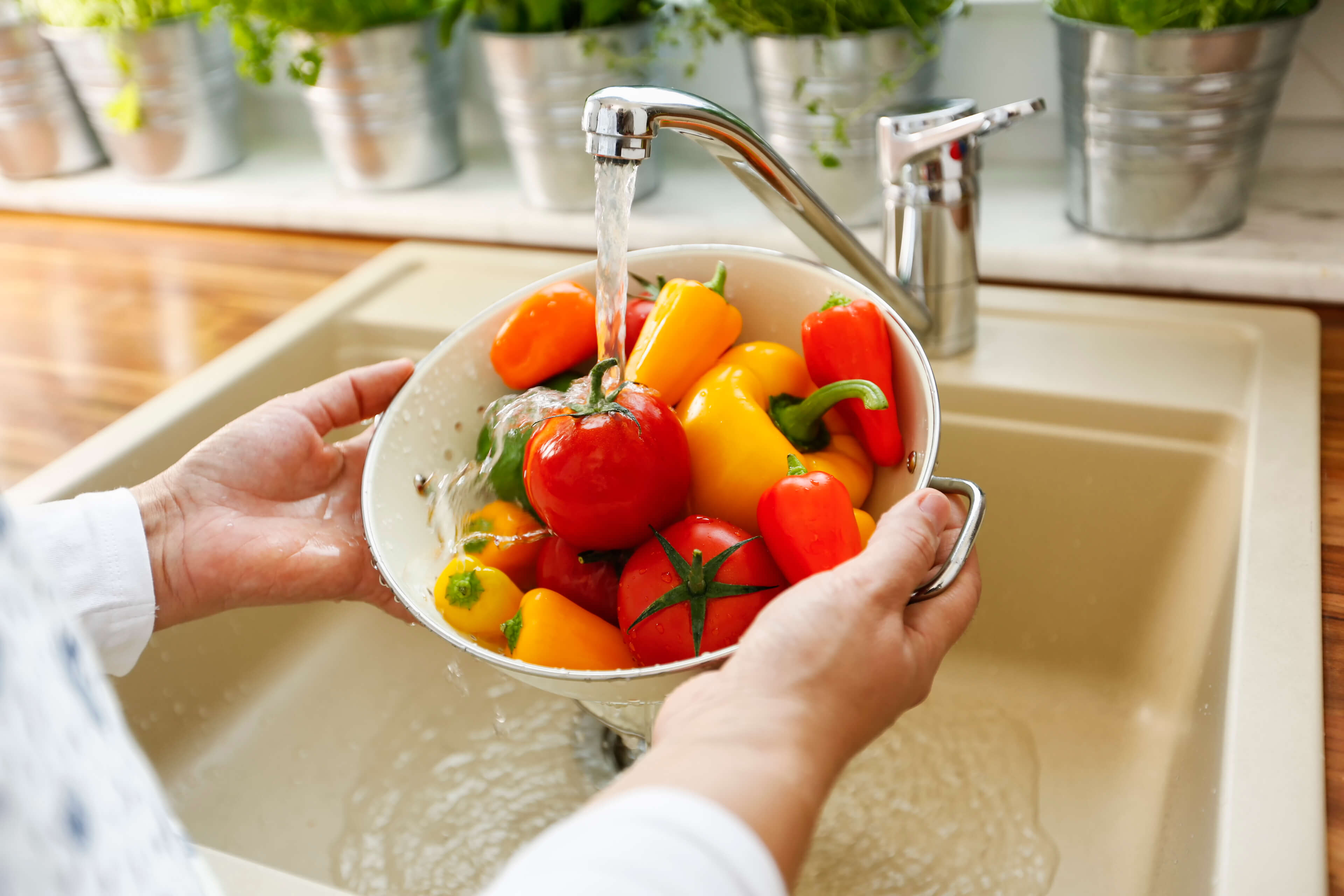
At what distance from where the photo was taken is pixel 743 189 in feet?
3.67

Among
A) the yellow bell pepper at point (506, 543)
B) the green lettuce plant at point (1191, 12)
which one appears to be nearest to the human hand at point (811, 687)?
the yellow bell pepper at point (506, 543)

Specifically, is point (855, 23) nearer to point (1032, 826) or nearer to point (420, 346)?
point (420, 346)

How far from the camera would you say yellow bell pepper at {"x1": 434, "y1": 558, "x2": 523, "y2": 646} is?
1.90ft

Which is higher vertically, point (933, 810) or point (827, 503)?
point (827, 503)

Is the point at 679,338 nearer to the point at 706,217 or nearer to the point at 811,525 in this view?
the point at 811,525

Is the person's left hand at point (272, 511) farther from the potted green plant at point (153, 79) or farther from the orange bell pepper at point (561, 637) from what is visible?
the potted green plant at point (153, 79)

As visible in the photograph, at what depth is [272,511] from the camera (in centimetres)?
71

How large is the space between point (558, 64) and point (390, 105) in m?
0.23

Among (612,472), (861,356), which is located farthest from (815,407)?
(612,472)

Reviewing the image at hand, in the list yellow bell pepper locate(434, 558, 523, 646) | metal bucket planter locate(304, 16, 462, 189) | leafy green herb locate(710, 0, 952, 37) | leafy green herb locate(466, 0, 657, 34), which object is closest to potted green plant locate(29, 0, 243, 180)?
metal bucket planter locate(304, 16, 462, 189)

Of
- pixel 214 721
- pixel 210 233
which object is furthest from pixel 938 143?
pixel 210 233

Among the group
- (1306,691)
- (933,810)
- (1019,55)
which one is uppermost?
(1019,55)

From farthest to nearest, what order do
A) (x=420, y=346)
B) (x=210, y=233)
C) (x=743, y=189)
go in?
1. (x=210, y=233)
2. (x=743, y=189)
3. (x=420, y=346)

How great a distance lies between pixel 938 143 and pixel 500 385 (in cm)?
33
